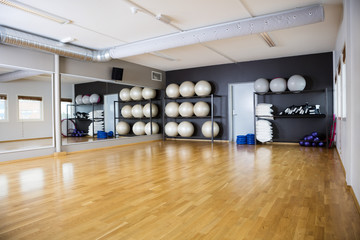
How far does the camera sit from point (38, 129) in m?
9.09

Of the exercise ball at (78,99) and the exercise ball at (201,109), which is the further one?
the exercise ball at (201,109)

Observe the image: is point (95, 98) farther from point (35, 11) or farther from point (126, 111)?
point (35, 11)

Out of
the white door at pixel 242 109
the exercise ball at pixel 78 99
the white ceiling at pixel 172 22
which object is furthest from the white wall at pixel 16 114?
the white door at pixel 242 109

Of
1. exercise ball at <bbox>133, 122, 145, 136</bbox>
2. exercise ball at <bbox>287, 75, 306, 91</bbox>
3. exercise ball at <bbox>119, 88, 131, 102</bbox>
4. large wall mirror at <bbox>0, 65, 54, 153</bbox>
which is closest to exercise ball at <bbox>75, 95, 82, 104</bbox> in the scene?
large wall mirror at <bbox>0, 65, 54, 153</bbox>

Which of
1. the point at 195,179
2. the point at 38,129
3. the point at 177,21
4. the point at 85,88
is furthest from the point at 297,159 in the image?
the point at 38,129

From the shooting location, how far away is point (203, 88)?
8.25 metres

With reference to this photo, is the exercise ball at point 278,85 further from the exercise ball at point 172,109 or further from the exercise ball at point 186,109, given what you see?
the exercise ball at point 172,109

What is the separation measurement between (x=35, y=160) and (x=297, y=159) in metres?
5.35

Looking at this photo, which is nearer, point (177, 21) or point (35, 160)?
point (177, 21)

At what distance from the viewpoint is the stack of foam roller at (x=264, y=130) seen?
7277 mm

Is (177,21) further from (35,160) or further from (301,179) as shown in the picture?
(35,160)

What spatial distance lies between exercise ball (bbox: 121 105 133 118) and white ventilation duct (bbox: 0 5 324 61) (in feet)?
8.49

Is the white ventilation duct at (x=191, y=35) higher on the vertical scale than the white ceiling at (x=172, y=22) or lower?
lower

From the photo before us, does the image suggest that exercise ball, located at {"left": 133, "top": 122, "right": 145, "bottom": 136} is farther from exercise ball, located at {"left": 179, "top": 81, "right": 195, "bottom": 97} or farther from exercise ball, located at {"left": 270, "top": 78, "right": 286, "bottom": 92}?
exercise ball, located at {"left": 270, "top": 78, "right": 286, "bottom": 92}
